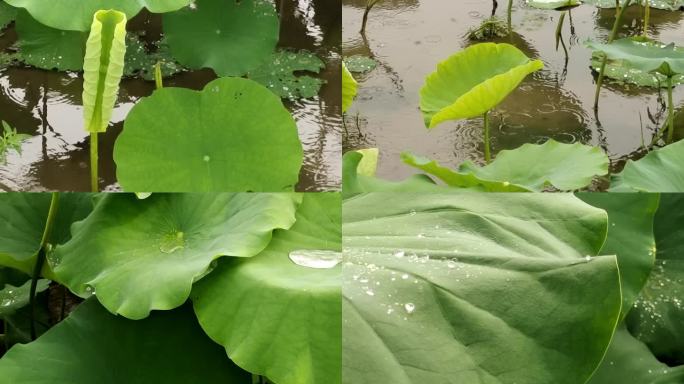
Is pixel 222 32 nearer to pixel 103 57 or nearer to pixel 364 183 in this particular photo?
pixel 103 57

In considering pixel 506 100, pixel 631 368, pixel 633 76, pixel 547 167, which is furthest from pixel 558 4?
pixel 631 368

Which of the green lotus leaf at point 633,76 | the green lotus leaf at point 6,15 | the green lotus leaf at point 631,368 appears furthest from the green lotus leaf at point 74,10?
the green lotus leaf at point 633,76

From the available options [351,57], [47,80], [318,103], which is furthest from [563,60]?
[47,80]

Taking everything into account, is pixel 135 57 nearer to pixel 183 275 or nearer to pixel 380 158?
pixel 380 158

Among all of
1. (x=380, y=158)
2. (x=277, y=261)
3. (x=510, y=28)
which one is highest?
(x=277, y=261)

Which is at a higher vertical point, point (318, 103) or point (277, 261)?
point (277, 261)

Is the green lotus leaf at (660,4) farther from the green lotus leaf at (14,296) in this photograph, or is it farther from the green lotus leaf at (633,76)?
the green lotus leaf at (14,296)
